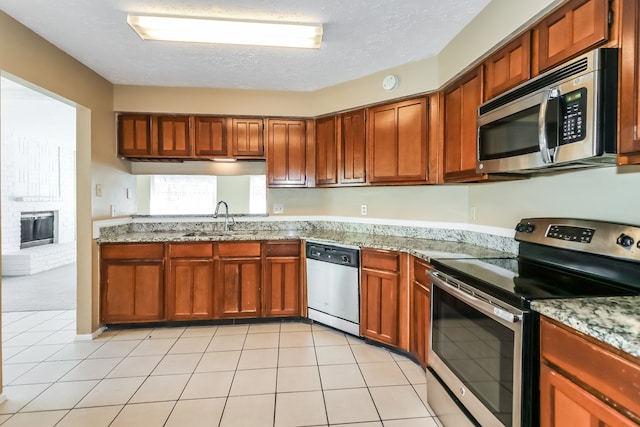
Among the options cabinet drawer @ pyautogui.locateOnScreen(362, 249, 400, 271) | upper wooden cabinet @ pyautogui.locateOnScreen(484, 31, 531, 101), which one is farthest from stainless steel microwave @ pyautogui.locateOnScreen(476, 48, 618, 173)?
cabinet drawer @ pyautogui.locateOnScreen(362, 249, 400, 271)

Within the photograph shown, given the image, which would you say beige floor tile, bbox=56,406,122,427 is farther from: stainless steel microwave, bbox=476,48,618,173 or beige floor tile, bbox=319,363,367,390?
stainless steel microwave, bbox=476,48,618,173

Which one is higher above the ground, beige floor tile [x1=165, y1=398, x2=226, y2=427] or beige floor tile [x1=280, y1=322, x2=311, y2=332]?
beige floor tile [x1=280, y1=322, x2=311, y2=332]

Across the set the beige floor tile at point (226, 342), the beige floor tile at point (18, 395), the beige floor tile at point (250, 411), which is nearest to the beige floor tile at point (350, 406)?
the beige floor tile at point (250, 411)

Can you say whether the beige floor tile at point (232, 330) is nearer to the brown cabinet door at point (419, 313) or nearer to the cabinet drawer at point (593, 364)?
the brown cabinet door at point (419, 313)

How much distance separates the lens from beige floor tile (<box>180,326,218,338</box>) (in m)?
3.05

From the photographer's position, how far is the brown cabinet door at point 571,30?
1.26 meters

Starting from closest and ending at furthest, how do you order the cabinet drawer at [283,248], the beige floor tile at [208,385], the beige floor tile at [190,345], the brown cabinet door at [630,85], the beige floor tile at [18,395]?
the brown cabinet door at [630,85]
the beige floor tile at [18,395]
the beige floor tile at [208,385]
the beige floor tile at [190,345]
the cabinet drawer at [283,248]

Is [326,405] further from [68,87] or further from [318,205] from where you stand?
[68,87]

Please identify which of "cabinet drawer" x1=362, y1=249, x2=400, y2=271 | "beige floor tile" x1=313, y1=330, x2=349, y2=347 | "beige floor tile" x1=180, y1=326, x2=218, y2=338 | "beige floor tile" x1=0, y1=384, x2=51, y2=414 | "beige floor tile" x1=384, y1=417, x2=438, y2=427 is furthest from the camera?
"beige floor tile" x1=180, y1=326, x2=218, y2=338

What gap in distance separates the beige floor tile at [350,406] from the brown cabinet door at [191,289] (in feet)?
5.47

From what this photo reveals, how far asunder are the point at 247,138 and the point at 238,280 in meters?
1.56

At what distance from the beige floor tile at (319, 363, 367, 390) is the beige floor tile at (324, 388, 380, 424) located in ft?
0.19

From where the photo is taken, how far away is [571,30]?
4.61 feet

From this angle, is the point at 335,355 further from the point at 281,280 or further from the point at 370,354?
the point at 281,280
